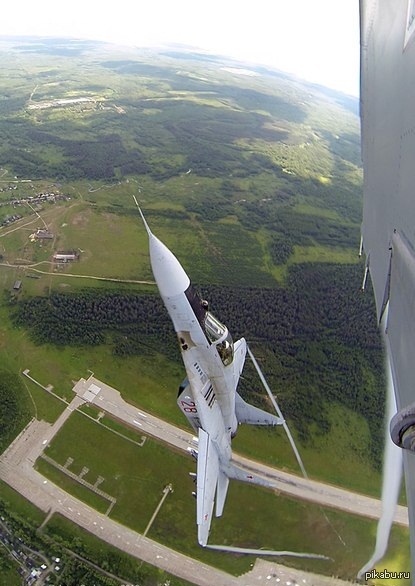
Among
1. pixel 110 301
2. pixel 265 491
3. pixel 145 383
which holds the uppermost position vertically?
pixel 110 301

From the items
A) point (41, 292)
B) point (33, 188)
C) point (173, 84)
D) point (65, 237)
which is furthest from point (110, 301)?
point (173, 84)

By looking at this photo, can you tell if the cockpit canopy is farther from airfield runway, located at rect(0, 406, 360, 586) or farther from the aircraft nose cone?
airfield runway, located at rect(0, 406, 360, 586)

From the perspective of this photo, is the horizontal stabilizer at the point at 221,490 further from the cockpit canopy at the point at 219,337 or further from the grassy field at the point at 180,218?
the cockpit canopy at the point at 219,337

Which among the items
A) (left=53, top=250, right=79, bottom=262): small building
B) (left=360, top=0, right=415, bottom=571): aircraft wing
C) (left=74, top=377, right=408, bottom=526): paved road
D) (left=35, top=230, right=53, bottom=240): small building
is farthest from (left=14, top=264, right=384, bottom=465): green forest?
(left=360, top=0, right=415, bottom=571): aircraft wing

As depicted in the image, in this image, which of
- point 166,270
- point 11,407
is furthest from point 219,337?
point 11,407

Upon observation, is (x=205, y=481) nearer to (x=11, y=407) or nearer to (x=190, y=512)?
(x=190, y=512)

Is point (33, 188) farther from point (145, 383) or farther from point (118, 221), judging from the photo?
point (145, 383)
